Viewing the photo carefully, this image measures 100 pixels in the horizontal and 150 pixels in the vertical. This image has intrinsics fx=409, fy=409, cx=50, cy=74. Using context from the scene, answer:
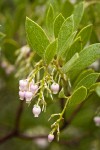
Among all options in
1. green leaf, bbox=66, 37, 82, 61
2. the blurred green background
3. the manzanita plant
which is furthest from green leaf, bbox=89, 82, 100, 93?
the blurred green background

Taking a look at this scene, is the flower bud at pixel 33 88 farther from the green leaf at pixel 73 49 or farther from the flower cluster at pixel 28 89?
the green leaf at pixel 73 49

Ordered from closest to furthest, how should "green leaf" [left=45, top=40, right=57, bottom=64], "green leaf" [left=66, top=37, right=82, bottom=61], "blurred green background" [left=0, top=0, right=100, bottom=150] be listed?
"green leaf" [left=45, top=40, right=57, bottom=64] < "green leaf" [left=66, top=37, right=82, bottom=61] < "blurred green background" [left=0, top=0, right=100, bottom=150]

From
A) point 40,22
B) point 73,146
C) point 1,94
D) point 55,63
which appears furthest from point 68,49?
point 1,94

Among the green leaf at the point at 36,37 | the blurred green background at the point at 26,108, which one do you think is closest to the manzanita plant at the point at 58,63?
the green leaf at the point at 36,37

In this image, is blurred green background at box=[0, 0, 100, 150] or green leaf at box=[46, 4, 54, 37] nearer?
green leaf at box=[46, 4, 54, 37]

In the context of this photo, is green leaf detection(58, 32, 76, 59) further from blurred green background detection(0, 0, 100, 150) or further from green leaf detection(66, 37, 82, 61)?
blurred green background detection(0, 0, 100, 150)

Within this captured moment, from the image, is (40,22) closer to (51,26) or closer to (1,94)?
(51,26)
